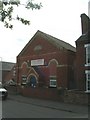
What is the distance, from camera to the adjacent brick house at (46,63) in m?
38.9

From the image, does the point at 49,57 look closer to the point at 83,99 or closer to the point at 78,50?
the point at 78,50

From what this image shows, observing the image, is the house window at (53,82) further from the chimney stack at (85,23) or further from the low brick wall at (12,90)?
the chimney stack at (85,23)

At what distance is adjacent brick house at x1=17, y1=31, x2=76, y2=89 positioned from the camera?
3894 cm

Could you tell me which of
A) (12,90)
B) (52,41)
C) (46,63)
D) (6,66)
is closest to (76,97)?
(46,63)

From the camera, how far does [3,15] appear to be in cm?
1053

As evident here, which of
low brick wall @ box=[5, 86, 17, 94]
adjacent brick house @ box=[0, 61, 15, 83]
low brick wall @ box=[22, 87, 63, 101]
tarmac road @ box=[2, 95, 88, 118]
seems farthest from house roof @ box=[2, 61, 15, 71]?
tarmac road @ box=[2, 95, 88, 118]

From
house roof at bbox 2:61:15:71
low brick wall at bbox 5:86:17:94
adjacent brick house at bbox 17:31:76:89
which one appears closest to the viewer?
adjacent brick house at bbox 17:31:76:89

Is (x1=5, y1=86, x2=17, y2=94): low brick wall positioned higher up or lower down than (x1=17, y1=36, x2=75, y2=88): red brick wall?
lower down

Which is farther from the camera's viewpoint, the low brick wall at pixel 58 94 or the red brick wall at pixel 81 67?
the red brick wall at pixel 81 67

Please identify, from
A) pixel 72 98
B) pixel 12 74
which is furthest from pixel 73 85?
pixel 12 74

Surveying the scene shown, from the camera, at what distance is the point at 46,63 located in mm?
41594

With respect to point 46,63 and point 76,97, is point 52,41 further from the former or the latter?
point 76,97

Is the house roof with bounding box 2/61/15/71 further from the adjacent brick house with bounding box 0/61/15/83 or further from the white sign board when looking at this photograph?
the white sign board

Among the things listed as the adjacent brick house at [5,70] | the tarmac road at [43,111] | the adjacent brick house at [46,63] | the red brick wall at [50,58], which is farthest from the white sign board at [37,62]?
the tarmac road at [43,111]
